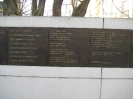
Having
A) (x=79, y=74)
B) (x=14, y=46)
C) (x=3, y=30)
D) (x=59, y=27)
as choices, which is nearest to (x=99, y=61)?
(x=79, y=74)

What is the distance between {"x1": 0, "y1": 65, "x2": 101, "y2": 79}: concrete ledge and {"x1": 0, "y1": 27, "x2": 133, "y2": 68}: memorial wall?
116mm

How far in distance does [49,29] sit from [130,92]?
2.87m

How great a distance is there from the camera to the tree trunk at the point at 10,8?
6.96 m

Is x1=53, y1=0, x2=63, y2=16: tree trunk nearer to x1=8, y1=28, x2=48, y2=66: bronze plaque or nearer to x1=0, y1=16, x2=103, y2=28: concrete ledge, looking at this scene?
x1=0, y1=16, x2=103, y2=28: concrete ledge

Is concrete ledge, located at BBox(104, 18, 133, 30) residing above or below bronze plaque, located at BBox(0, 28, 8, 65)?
above

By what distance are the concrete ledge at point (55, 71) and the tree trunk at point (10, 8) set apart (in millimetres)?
2426

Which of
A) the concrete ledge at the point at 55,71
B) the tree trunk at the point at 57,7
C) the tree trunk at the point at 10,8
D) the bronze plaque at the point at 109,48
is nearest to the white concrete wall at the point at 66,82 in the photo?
the concrete ledge at the point at 55,71

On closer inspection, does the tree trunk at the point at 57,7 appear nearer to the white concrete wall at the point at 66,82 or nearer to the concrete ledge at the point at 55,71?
the white concrete wall at the point at 66,82

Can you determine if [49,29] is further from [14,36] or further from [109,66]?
[109,66]

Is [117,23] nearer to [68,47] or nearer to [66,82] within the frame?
[68,47]

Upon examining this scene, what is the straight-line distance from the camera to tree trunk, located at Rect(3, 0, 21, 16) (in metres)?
6.96

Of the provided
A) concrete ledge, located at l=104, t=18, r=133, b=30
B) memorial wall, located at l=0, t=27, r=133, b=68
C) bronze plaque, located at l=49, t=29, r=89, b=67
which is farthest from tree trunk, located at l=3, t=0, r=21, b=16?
concrete ledge, located at l=104, t=18, r=133, b=30

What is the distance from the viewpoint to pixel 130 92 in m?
5.40

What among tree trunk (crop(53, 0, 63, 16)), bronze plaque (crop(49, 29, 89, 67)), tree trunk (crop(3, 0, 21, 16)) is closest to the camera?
bronze plaque (crop(49, 29, 89, 67))
